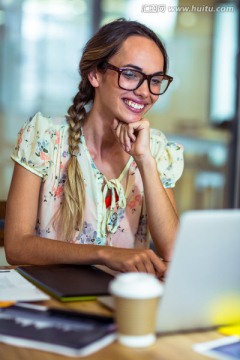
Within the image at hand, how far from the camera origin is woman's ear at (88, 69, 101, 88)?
6.88 feet

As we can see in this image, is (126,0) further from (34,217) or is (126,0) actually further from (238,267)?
(238,267)

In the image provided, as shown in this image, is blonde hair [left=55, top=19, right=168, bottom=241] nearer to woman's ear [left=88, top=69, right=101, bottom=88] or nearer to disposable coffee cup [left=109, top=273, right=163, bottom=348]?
woman's ear [left=88, top=69, right=101, bottom=88]

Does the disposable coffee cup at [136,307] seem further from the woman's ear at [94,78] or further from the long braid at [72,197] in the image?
the woman's ear at [94,78]

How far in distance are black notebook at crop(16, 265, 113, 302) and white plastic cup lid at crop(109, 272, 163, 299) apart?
278 millimetres

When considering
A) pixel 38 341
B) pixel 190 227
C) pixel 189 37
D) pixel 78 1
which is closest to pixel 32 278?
pixel 38 341

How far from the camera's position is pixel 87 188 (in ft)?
6.76

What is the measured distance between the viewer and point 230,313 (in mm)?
1122

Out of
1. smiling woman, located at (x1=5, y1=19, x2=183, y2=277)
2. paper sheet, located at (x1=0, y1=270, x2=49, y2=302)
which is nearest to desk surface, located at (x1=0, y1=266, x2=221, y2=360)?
paper sheet, located at (x1=0, y1=270, x2=49, y2=302)

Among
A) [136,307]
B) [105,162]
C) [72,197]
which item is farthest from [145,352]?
[105,162]

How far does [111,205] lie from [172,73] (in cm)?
327

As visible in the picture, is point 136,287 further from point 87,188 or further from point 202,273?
point 87,188

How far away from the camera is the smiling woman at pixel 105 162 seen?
1.95 metres

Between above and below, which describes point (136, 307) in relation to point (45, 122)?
below

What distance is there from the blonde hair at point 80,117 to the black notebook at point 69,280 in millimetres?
454
